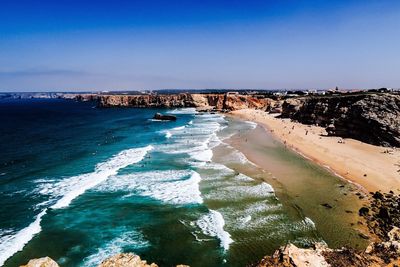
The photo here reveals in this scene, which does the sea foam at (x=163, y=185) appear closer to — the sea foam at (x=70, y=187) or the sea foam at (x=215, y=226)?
the sea foam at (x=70, y=187)

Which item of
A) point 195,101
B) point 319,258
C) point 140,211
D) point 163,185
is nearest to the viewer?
point 319,258

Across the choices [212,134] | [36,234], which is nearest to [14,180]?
[36,234]

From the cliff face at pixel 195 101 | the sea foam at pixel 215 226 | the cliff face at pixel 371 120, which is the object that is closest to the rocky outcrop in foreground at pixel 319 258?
the sea foam at pixel 215 226

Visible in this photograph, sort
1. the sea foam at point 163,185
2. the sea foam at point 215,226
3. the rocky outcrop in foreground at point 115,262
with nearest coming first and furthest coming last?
the rocky outcrop in foreground at point 115,262 < the sea foam at point 215,226 < the sea foam at point 163,185

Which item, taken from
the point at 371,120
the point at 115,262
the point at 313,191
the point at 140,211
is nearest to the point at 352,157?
the point at 371,120

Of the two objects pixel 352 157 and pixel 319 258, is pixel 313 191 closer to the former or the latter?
pixel 352 157

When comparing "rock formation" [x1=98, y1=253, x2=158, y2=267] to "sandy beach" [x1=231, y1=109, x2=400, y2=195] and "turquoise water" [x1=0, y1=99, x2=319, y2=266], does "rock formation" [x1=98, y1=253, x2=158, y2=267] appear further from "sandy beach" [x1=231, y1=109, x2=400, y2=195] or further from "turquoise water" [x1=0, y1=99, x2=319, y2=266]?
"sandy beach" [x1=231, y1=109, x2=400, y2=195]

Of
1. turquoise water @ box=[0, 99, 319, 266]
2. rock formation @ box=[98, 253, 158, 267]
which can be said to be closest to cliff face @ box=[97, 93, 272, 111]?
turquoise water @ box=[0, 99, 319, 266]
